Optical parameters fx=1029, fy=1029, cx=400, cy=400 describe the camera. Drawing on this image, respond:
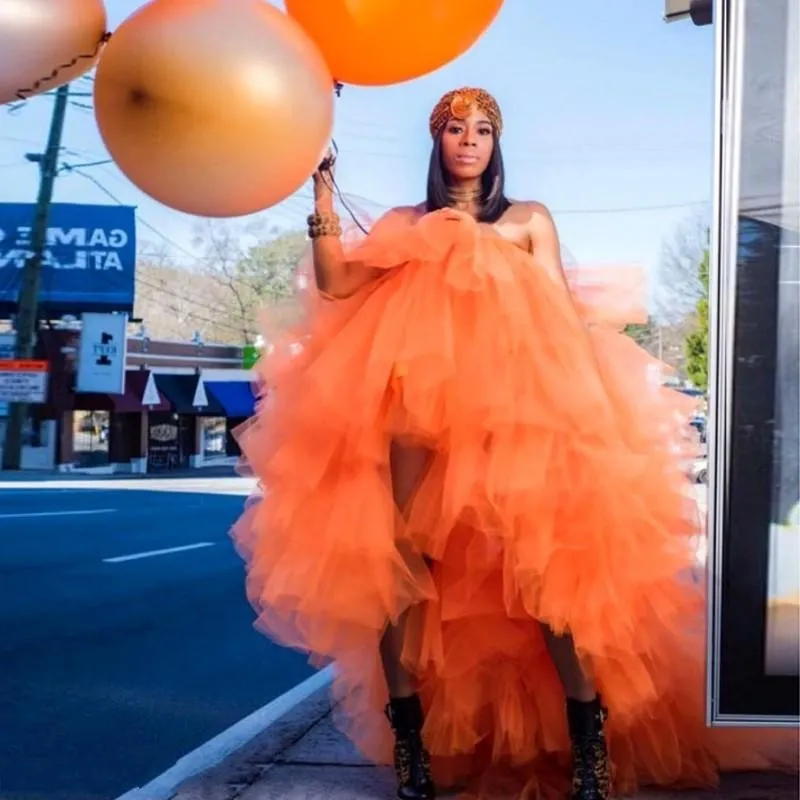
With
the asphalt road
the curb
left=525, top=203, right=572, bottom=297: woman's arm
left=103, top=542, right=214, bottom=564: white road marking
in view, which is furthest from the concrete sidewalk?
left=103, top=542, right=214, bottom=564: white road marking

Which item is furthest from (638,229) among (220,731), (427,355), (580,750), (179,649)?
(179,649)

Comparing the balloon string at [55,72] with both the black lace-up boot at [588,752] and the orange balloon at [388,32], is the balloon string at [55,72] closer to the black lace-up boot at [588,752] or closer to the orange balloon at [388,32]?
the orange balloon at [388,32]

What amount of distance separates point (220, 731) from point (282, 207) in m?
1.92

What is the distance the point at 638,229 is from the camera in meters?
3.30

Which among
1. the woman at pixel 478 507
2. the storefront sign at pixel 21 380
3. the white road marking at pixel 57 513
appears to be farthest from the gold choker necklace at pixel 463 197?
the storefront sign at pixel 21 380

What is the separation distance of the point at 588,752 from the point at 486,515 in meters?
0.54

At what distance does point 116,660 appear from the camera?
447cm

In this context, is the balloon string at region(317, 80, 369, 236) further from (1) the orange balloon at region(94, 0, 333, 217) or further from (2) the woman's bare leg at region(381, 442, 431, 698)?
(2) the woman's bare leg at region(381, 442, 431, 698)

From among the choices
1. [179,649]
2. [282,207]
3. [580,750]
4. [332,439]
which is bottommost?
[179,649]

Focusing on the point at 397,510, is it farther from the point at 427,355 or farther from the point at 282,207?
the point at 282,207

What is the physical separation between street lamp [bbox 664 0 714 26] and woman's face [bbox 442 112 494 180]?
0.50 meters

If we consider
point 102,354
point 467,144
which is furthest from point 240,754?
point 102,354

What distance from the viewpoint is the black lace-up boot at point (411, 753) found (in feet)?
7.09

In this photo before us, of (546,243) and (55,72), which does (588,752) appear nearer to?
(546,243)
